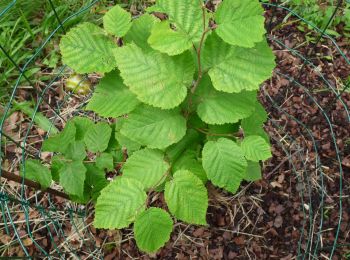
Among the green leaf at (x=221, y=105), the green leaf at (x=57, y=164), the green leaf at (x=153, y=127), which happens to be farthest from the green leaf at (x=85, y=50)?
the green leaf at (x=57, y=164)

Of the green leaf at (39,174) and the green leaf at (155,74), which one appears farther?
the green leaf at (39,174)

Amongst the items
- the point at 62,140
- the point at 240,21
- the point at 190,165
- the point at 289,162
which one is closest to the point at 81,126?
the point at 62,140

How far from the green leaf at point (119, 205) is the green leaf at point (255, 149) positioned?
333 mm

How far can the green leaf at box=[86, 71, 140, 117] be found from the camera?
1130 mm

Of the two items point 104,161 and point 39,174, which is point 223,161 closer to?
point 104,161

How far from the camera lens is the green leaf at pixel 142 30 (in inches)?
44.7

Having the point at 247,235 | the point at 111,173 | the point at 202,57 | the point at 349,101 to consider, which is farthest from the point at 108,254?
the point at 349,101

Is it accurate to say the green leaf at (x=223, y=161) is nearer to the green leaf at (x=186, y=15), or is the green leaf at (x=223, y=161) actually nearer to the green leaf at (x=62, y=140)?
the green leaf at (x=186, y=15)

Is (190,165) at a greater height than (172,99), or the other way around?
(172,99)

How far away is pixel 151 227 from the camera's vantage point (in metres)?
1.08

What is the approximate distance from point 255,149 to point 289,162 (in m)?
0.90

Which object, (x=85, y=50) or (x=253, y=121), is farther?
(x=253, y=121)

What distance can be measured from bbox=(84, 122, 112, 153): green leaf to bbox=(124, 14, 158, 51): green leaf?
326 mm

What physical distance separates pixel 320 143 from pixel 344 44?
0.73 metres
